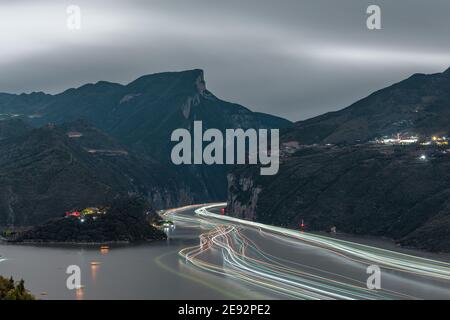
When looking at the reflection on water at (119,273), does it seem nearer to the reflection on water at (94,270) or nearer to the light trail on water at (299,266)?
the reflection on water at (94,270)

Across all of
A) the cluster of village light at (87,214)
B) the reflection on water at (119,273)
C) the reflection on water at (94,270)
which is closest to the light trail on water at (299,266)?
the reflection on water at (119,273)

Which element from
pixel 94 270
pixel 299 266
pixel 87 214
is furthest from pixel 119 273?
pixel 87 214

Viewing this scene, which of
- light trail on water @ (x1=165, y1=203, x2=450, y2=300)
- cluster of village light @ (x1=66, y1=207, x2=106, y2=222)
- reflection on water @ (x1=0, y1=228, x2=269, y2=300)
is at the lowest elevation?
reflection on water @ (x1=0, y1=228, x2=269, y2=300)

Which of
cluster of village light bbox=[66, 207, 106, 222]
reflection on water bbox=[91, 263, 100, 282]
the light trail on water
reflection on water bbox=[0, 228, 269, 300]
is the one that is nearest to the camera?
the light trail on water

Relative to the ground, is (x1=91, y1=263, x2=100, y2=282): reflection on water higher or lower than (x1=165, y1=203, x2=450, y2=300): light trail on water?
lower

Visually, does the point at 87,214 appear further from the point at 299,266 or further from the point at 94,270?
the point at 299,266

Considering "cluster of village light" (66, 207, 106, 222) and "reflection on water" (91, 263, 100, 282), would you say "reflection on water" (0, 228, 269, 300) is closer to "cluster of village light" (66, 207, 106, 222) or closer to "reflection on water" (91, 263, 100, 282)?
"reflection on water" (91, 263, 100, 282)

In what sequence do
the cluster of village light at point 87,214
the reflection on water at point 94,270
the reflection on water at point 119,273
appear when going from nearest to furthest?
the reflection on water at point 119,273
the reflection on water at point 94,270
the cluster of village light at point 87,214

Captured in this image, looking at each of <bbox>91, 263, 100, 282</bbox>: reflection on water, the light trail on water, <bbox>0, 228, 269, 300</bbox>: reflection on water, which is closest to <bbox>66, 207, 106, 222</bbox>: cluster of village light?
<bbox>0, 228, 269, 300</bbox>: reflection on water

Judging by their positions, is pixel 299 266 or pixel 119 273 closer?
pixel 299 266
